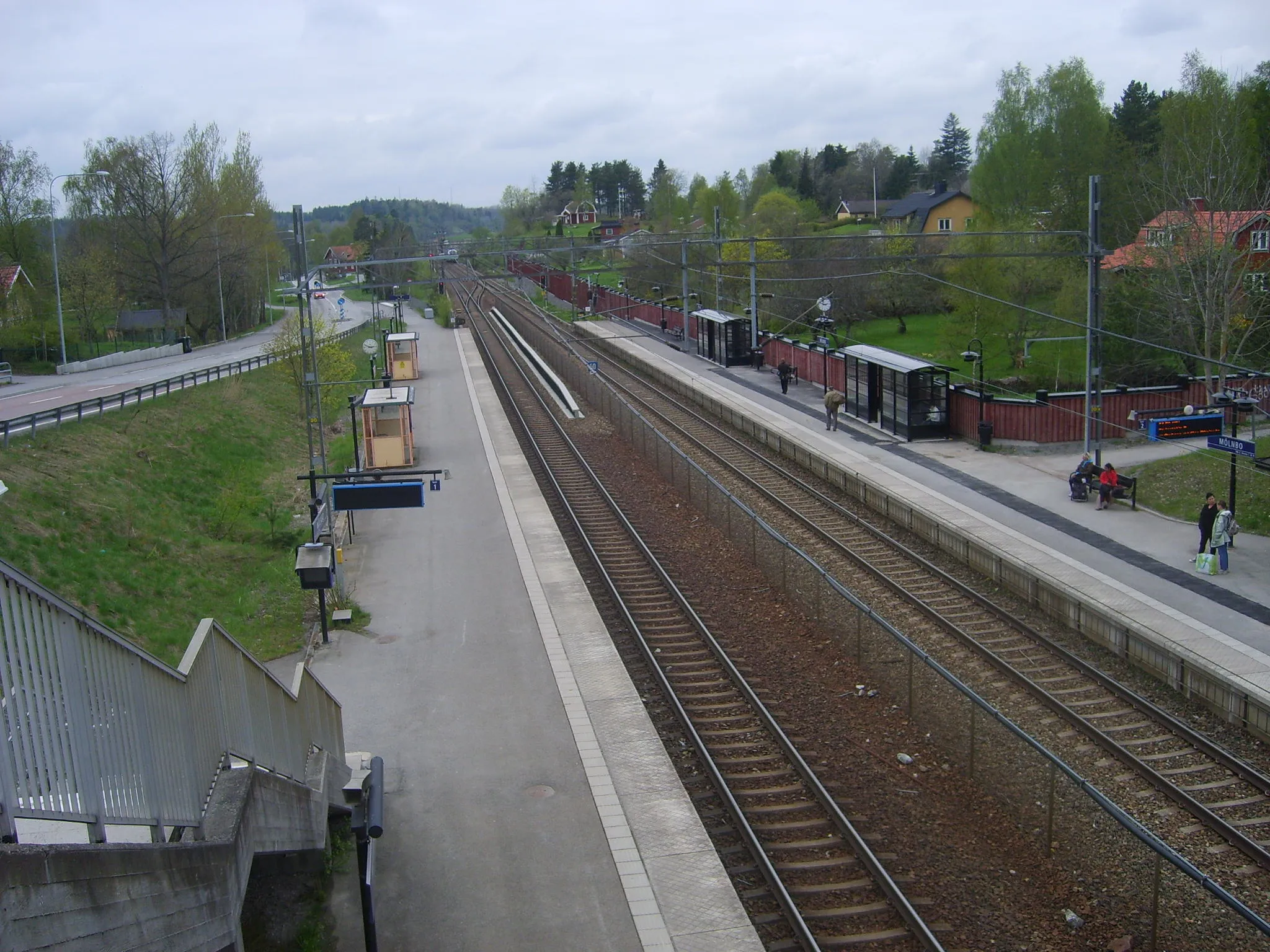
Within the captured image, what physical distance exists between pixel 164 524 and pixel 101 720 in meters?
21.5

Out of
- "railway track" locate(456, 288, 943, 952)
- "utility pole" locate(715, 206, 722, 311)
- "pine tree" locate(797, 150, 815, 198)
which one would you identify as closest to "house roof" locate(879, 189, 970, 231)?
"pine tree" locate(797, 150, 815, 198)

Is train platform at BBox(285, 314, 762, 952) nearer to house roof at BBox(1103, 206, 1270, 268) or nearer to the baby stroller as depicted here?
the baby stroller

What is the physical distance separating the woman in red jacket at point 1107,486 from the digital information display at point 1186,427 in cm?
167

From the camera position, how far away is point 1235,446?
18.1 m

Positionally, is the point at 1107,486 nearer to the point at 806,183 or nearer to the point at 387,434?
the point at 387,434

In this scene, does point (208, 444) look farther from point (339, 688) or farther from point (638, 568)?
point (339, 688)

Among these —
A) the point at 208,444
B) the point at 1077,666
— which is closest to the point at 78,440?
the point at 208,444

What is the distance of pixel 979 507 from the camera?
22.9 m

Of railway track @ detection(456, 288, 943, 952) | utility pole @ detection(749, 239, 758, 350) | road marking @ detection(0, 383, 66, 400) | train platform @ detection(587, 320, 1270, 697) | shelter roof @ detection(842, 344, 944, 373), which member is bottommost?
railway track @ detection(456, 288, 943, 952)

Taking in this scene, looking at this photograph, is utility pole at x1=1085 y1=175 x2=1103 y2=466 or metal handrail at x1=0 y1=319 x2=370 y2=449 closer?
utility pole at x1=1085 y1=175 x2=1103 y2=466

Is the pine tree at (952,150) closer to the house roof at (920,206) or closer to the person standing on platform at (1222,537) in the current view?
the house roof at (920,206)

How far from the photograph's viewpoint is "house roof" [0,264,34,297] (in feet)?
160

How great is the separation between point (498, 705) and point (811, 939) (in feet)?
21.2

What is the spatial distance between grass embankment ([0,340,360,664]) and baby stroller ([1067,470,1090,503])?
1558cm
